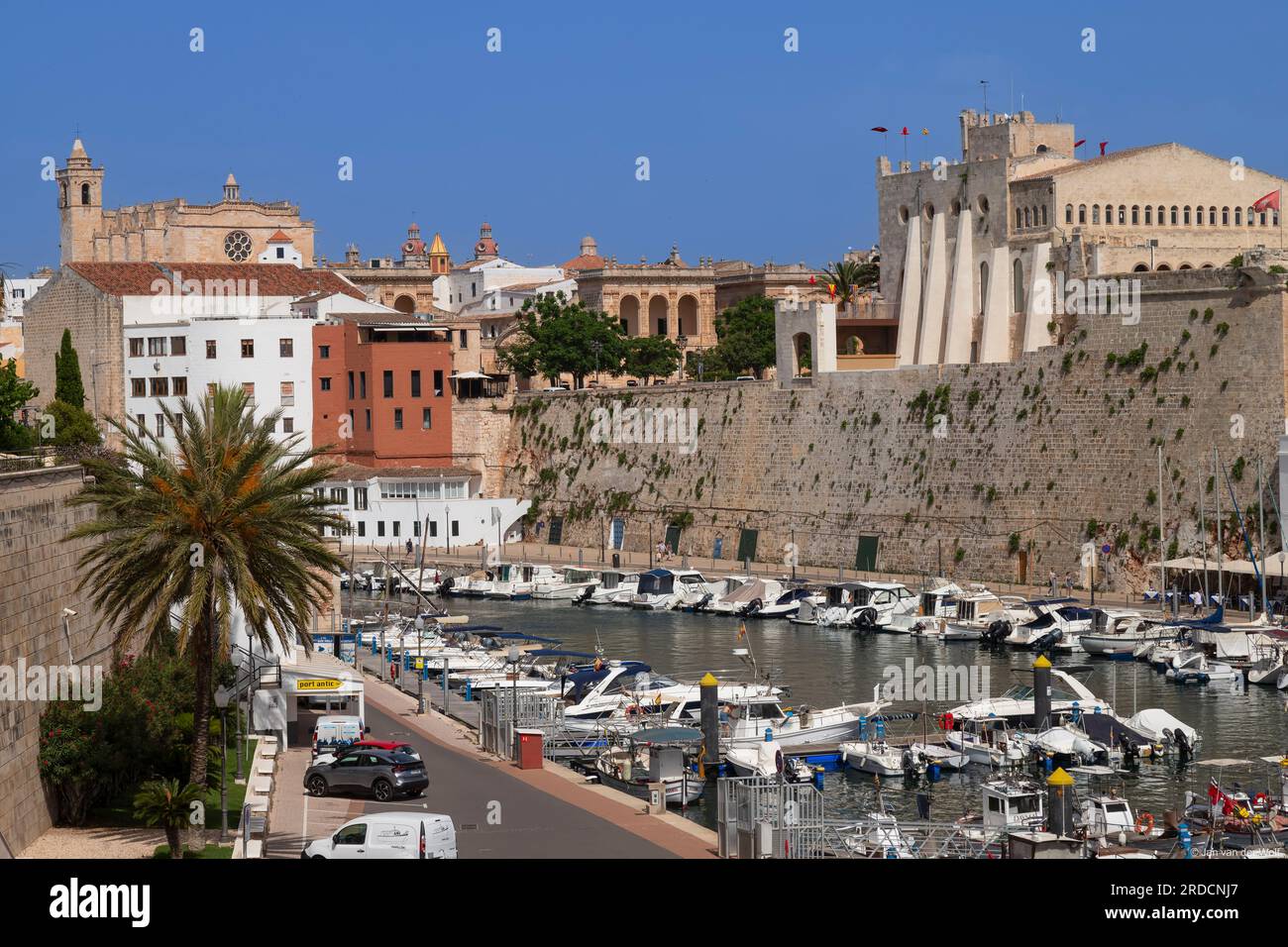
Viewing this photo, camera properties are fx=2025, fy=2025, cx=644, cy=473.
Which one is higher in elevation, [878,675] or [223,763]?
[223,763]

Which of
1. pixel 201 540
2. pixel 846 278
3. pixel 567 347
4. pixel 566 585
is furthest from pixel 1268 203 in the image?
pixel 201 540

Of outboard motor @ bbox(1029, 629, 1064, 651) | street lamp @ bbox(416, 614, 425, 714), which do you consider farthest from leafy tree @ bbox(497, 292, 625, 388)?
outboard motor @ bbox(1029, 629, 1064, 651)

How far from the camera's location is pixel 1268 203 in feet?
242

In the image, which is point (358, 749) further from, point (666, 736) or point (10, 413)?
point (10, 413)

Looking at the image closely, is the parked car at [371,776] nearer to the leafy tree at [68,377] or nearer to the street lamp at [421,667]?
the street lamp at [421,667]

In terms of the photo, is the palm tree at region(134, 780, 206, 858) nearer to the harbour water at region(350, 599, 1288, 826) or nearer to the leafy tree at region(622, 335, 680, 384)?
the harbour water at region(350, 599, 1288, 826)

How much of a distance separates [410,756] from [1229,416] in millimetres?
32889

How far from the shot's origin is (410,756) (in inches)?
1230

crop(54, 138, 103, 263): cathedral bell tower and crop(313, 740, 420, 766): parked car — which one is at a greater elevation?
crop(54, 138, 103, 263): cathedral bell tower

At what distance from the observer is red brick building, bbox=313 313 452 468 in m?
83.2

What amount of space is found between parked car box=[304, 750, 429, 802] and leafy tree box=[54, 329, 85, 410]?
50304 millimetres

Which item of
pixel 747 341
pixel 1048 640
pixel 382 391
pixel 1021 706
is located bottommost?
pixel 1021 706

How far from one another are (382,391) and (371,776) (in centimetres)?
5372

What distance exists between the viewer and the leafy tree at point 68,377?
3118 inches
